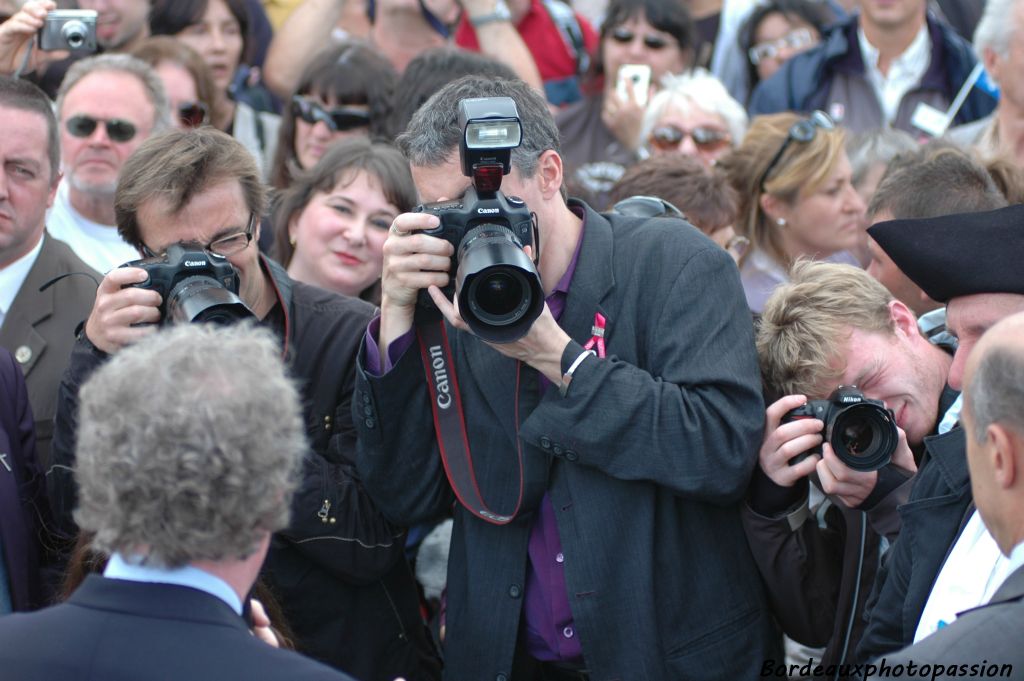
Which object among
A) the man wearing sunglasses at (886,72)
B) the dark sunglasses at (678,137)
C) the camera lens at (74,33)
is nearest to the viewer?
the camera lens at (74,33)

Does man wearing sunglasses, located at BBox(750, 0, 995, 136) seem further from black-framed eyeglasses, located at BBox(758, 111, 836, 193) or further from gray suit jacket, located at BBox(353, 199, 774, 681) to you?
gray suit jacket, located at BBox(353, 199, 774, 681)

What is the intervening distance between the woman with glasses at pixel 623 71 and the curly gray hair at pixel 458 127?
257 cm

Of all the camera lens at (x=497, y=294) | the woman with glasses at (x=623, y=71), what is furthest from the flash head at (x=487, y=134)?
the woman with glasses at (x=623, y=71)

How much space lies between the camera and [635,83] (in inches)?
217

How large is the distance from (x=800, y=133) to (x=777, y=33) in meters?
1.90

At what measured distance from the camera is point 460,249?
8.67 feet

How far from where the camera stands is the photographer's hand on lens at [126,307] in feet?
9.20

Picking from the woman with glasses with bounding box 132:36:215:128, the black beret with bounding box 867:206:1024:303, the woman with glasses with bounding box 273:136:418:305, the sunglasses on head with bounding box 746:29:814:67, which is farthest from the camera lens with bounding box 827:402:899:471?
the sunglasses on head with bounding box 746:29:814:67

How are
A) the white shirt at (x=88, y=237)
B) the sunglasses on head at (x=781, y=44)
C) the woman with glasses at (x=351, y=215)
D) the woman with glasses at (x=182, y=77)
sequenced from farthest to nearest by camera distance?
the sunglasses on head at (x=781, y=44), the woman with glasses at (x=182, y=77), the white shirt at (x=88, y=237), the woman with glasses at (x=351, y=215)

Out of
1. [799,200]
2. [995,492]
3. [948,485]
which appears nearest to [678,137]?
[799,200]

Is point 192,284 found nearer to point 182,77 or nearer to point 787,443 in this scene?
point 787,443

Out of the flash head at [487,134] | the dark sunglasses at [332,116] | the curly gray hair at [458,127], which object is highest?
the flash head at [487,134]

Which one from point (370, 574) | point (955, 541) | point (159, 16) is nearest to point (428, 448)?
point (370, 574)

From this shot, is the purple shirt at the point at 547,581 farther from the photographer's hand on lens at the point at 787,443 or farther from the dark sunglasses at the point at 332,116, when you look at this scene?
the dark sunglasses at the point at 332,116
